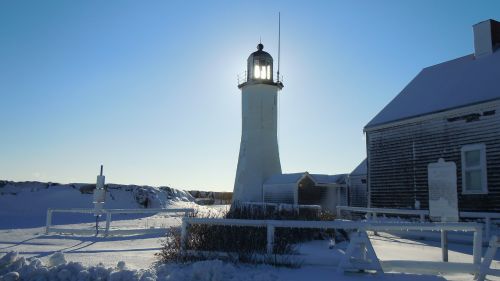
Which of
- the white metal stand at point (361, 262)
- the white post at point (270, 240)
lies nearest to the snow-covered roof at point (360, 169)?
the white post at point (270, 240)

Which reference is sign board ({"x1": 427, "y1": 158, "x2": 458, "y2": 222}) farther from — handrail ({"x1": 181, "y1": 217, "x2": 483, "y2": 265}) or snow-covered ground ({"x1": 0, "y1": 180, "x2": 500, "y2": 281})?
snow-covered ground ({"x1": 0, "y1": 180, "x2": 500, "y2": 281})

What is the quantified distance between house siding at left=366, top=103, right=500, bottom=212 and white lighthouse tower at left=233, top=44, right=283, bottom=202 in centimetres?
1379

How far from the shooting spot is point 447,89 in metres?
19.3

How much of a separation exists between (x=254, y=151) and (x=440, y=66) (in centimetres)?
1543

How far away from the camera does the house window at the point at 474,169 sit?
1602cm

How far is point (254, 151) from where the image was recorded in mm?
34344

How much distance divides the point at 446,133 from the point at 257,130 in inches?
719

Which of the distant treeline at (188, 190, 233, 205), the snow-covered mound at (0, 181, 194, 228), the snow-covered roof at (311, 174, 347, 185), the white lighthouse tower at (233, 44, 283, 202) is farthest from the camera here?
the distant treeline at (188, 190, 233, 205)

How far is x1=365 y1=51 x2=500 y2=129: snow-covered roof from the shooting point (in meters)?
17.1

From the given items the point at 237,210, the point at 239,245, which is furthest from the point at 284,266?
the point at 237,210

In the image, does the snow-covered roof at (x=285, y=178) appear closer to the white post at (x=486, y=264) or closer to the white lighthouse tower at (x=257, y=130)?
the white lighthouse tower at (x=257, y=130)

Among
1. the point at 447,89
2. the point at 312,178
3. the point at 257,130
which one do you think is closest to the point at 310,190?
the point at 312,178

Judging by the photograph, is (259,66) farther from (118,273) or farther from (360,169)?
(118,273)

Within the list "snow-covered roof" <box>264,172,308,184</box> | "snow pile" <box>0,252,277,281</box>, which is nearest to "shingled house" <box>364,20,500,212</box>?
"snow-covered roof" <box>264,172,308,184</box>
